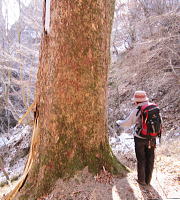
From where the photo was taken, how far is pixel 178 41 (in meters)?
8.65

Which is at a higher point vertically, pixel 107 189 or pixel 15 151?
pixel 107 189

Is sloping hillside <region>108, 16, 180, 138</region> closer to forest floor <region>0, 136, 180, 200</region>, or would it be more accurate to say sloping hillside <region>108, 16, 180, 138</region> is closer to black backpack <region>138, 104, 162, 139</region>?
black backpack <region>138, 104, 162, 139</region>

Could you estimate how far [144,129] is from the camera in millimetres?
2957

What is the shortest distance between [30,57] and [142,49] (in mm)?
4872

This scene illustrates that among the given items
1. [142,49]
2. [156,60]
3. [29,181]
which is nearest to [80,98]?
[29,181]

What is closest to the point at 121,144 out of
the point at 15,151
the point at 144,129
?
the point at 144,129

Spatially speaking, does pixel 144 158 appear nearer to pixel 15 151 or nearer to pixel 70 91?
pixel 70 91

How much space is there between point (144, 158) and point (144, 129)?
0.51 m

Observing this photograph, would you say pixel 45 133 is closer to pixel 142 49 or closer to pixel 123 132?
pixel 142 49

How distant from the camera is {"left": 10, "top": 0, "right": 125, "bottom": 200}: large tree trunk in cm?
262

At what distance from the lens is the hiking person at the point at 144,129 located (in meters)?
2.88

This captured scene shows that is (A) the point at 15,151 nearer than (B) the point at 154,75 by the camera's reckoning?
No

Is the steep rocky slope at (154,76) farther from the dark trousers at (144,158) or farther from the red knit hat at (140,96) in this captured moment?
the dark trousers at (144,158)

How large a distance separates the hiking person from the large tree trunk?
0.53 m
